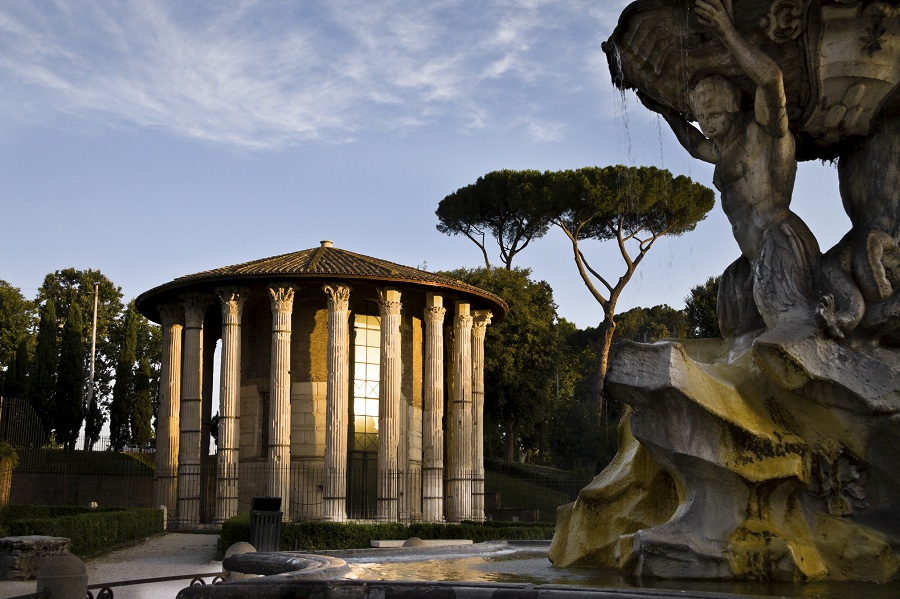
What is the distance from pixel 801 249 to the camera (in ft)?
19.5

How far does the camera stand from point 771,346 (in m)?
5.16

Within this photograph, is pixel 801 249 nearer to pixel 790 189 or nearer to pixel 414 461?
pixel 790 189

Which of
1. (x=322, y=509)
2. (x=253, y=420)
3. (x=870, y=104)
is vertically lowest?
(x=322, y=509)

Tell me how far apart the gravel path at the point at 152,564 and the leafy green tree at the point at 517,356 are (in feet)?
50.2

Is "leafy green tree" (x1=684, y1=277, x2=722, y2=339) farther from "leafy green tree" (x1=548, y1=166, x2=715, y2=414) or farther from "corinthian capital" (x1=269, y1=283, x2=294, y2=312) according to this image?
"corinthian capital" (x1=269, y1=283, x2=294, y2=312)

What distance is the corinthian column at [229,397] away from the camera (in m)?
24.7

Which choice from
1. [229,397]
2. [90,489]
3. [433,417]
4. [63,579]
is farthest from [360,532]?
[63,579]

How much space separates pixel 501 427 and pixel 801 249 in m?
37.0

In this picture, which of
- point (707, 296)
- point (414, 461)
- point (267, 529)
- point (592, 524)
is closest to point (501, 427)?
point (707, 296)

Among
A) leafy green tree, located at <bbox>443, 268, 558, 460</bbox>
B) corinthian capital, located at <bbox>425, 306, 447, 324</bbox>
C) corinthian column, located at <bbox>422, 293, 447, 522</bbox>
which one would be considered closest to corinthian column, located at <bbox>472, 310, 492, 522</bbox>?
corinthian column, located at <bbox>422, 293, 447, 522</bbox>

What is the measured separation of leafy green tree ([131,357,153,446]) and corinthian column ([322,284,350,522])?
51.7 ft

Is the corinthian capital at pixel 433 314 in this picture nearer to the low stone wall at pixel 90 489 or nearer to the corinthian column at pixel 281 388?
the corinthian column at pixel 281 388

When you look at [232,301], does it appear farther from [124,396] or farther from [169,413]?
[124,396]

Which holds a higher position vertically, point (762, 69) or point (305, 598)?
point (762, 69)
